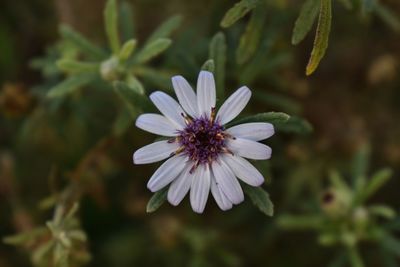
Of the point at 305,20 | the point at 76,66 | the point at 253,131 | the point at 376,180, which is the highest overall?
the point at 76,66

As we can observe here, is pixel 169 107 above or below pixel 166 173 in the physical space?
above

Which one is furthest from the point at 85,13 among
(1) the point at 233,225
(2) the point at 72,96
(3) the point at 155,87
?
(1) the point at 233,225

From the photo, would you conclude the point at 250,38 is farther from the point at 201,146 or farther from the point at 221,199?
the point at 221,199

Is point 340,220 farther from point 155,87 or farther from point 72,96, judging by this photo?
point 72,96

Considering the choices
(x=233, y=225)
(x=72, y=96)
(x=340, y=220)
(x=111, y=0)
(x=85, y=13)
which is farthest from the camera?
(x=85, y=13)

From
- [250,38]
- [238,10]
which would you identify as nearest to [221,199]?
[238,10]
